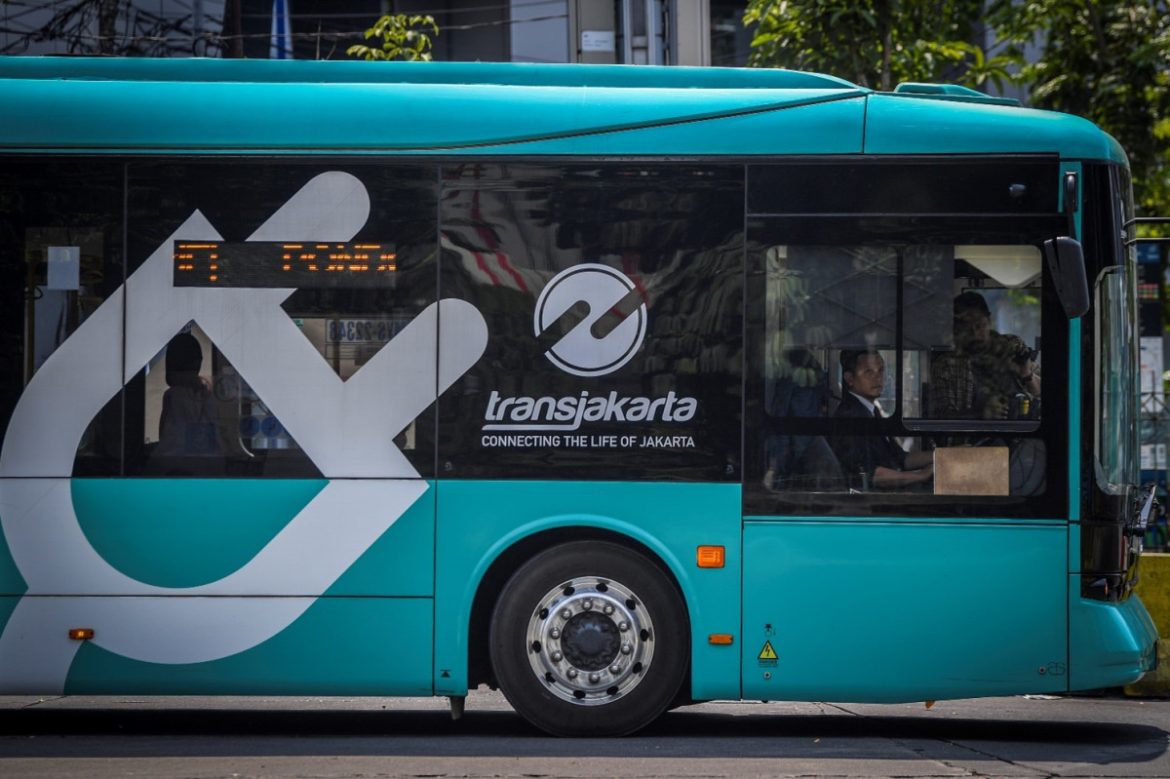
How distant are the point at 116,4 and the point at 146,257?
14.9m

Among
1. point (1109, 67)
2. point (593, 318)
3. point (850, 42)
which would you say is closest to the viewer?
point (593, 318)

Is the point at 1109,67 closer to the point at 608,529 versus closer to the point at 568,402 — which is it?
the point at 568,402

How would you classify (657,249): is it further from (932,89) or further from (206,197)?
(206,197)

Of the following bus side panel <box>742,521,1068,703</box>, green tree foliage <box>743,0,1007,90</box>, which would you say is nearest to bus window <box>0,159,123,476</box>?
bus side panel <box>742,521,1068,703</box>

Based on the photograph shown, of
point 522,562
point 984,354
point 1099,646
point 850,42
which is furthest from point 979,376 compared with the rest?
point 850,42

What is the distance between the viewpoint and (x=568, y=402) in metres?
7.88

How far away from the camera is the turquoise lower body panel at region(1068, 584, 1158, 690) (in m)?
7.70

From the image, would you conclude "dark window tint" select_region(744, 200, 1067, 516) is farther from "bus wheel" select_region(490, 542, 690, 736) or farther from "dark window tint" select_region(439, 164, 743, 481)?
"bus wheel" select_region(490, 542, 690, 736)

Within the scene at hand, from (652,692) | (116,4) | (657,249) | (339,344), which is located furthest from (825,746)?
(116,4)

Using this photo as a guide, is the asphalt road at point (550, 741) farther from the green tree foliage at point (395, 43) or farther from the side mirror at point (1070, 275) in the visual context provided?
the green tree foliage at point (395, 43)

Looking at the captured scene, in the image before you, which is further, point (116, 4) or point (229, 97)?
point (116, 4)

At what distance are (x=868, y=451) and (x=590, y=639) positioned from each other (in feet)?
5.44

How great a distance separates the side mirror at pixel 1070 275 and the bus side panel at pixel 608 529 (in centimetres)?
183

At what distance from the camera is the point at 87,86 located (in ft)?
26.6
